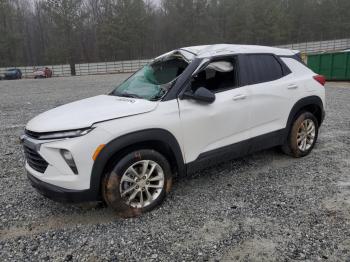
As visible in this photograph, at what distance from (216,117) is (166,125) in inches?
26.8

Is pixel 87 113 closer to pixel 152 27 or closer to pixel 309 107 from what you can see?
pixel 309 107

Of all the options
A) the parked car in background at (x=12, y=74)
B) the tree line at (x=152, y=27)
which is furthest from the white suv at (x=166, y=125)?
the tree line at (x=152, y=27)

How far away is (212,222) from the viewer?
311 cm

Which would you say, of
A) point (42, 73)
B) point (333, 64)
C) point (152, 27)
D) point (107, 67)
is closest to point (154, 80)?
point (333, 64)

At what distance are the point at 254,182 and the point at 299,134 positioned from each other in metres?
1.27

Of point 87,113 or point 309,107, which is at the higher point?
point 87,113

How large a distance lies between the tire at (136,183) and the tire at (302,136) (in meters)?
2.23

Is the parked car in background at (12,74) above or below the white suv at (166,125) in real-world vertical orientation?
below

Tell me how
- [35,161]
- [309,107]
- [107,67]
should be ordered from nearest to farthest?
[35,161] < [309,107] < [107,67]

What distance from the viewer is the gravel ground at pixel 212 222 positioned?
106 inches

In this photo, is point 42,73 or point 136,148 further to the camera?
point 42,73

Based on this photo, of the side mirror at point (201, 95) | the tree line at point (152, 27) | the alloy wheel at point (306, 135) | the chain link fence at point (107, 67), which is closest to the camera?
the side mirror at point (201, 95)

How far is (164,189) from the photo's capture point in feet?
11.0

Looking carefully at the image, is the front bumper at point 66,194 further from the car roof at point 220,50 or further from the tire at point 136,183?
the car roof at point 220,50
